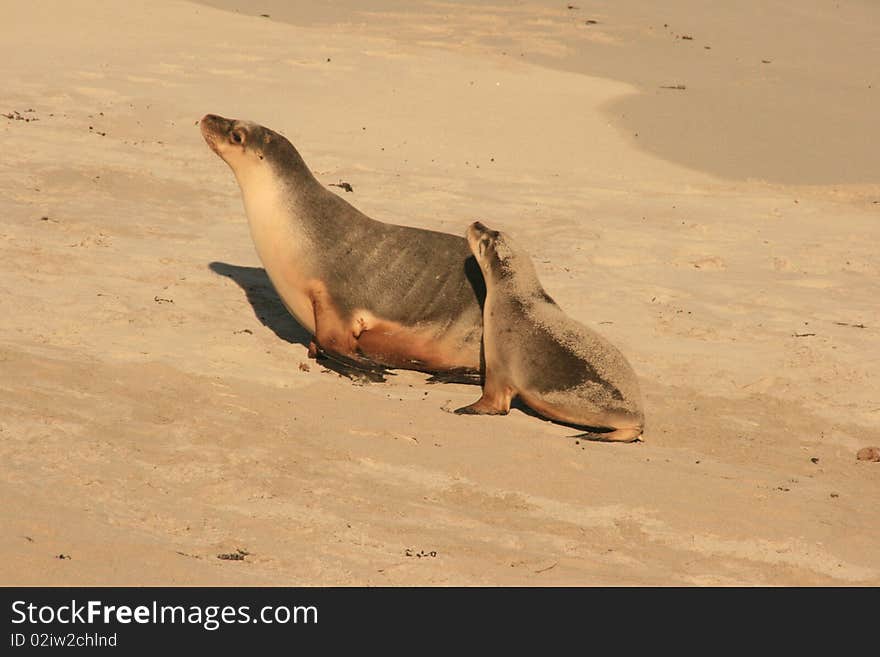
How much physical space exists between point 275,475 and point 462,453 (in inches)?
43.8

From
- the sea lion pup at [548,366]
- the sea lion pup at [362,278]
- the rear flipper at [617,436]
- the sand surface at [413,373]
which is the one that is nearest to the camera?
the sand surface at [413,373]

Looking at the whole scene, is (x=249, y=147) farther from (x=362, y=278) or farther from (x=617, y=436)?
(x=617, y=436)

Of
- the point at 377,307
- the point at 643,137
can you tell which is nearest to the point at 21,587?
the point at 377,307

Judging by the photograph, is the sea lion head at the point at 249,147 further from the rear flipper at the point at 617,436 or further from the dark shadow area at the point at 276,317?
the rear flipper at the point at 617,436

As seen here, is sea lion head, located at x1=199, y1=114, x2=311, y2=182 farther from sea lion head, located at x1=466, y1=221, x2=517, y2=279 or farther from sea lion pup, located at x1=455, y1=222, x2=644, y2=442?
sea lion pup, located at x1=455, y1=222, x2=644, y2=442

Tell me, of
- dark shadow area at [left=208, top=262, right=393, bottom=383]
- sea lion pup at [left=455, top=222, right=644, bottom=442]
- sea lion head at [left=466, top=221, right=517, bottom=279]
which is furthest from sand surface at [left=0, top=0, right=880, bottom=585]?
sea lion head at [left=466, top=221, right=517, bottom=279]

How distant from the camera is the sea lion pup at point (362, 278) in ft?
26.9

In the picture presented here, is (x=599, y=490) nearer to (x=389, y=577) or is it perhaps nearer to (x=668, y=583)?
(x=668, y=583)

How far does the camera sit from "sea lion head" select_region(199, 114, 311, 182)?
8594 mm

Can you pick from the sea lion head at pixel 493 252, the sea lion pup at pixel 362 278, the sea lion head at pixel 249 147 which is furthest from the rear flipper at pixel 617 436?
the sea lion head at pixel 249 147

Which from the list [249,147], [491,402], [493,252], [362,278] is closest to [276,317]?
[362,278]

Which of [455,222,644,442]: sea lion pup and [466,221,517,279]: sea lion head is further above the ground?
[466,221,517,279]: sea lion head

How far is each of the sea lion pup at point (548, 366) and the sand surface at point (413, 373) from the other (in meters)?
0.16

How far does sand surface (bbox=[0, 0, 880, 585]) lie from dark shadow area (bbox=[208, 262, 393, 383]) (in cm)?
5
